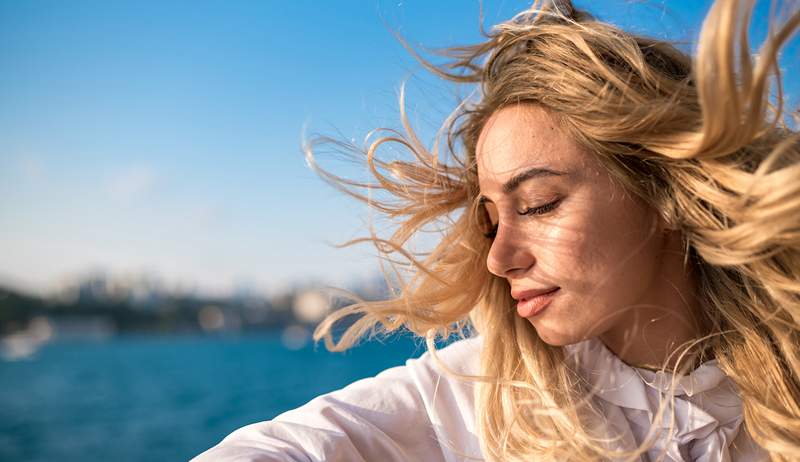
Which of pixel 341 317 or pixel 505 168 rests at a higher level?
pixel 505 168

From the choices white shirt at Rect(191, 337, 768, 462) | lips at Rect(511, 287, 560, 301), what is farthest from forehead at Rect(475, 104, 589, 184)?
white shirt at Rect(191, 337, 768, 462)

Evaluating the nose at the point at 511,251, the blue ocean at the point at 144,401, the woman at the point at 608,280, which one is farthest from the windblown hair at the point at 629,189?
the blue ocean at the point at 144,401

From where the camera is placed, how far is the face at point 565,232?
175 cm

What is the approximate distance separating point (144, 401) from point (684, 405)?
50540mm

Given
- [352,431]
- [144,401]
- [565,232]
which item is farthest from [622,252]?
[144,401]

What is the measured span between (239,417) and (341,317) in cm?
3929

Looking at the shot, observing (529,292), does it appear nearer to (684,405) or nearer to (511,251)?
(511,251)

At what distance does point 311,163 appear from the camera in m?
2.13

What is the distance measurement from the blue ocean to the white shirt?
15.3 meters

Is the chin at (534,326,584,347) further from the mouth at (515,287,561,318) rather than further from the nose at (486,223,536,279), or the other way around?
the nose at (486,223,536,279)

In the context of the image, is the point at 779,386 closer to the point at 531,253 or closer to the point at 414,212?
the point at 531,253

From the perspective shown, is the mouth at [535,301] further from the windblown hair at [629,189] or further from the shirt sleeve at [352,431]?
the shirt sleeve at [352,431]

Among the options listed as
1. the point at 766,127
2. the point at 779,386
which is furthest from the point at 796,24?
the point at 779,386

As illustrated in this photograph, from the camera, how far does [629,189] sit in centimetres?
183
